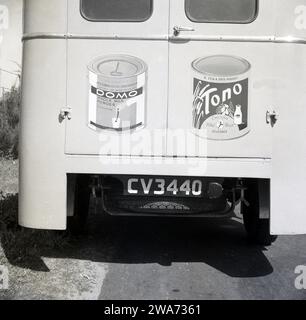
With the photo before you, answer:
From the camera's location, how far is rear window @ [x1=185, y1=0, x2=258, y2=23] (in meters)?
4.23

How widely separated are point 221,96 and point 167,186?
2.93 ft

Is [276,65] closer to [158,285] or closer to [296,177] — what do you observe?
[296,177]

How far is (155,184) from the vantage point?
4.48 m

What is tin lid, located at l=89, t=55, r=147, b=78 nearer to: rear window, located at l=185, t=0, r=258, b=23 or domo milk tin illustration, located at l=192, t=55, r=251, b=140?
domo milk tin illustration, located at l=192, t=55, r=251, b=140

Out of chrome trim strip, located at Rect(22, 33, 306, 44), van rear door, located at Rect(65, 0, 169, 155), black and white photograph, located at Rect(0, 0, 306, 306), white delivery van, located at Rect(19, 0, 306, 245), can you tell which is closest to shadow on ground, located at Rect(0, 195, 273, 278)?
black and white photograph, located at Rect(0, 0, 306, 306)

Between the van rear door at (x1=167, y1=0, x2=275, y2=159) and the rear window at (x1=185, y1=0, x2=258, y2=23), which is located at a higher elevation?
the rear window at (x1=185, y1=0, x2=258, y2=23)

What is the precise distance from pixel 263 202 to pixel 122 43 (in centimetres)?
176

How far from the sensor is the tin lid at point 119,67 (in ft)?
13.7

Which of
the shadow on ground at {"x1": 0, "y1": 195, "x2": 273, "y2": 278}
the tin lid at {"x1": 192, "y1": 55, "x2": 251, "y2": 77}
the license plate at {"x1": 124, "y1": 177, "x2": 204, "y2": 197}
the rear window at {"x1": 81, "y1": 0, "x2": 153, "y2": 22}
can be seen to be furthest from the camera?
the shadow on ground at {"x1": 0, "y1": 195, "x2": 273, "y2": 278}

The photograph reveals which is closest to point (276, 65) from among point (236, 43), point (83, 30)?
point (236, 43)

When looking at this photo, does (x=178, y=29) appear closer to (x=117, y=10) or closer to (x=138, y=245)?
Result: (x=117, y=10)

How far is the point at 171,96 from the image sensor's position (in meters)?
4.20

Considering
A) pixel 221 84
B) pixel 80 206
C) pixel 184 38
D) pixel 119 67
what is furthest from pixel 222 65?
pixel 80 206
